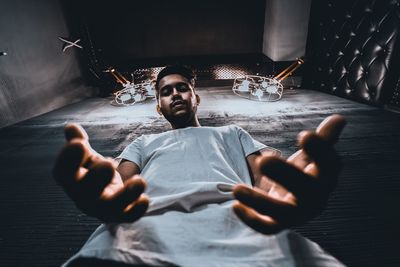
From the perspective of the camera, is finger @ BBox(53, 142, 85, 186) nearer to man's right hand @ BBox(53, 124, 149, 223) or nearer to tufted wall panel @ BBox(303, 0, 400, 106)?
man's right hand @ BBox(53, 124, 149, 223)

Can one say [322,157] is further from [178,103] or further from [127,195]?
[178,103]

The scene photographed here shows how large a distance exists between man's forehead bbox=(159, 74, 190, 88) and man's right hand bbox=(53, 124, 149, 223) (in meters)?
0.89

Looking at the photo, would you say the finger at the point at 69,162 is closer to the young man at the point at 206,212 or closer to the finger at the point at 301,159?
the young man at the point at 206,212

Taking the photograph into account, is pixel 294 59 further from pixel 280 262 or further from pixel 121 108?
pixel 280 262

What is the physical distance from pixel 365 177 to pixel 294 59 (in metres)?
3.72

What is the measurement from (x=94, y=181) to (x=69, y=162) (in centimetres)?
8

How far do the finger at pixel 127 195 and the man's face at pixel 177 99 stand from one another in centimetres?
80

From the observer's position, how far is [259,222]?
2.04ft

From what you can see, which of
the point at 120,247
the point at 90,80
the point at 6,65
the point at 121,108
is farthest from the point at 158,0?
the point at 120,247

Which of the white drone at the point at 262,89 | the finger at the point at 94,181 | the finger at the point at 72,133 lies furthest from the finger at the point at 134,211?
the white drone at the point at 262,89

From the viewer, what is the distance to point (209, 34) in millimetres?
4852

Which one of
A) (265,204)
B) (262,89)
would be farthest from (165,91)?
(262,89)

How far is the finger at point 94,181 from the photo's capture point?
566mm

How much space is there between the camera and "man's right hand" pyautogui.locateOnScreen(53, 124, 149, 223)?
561 mm
